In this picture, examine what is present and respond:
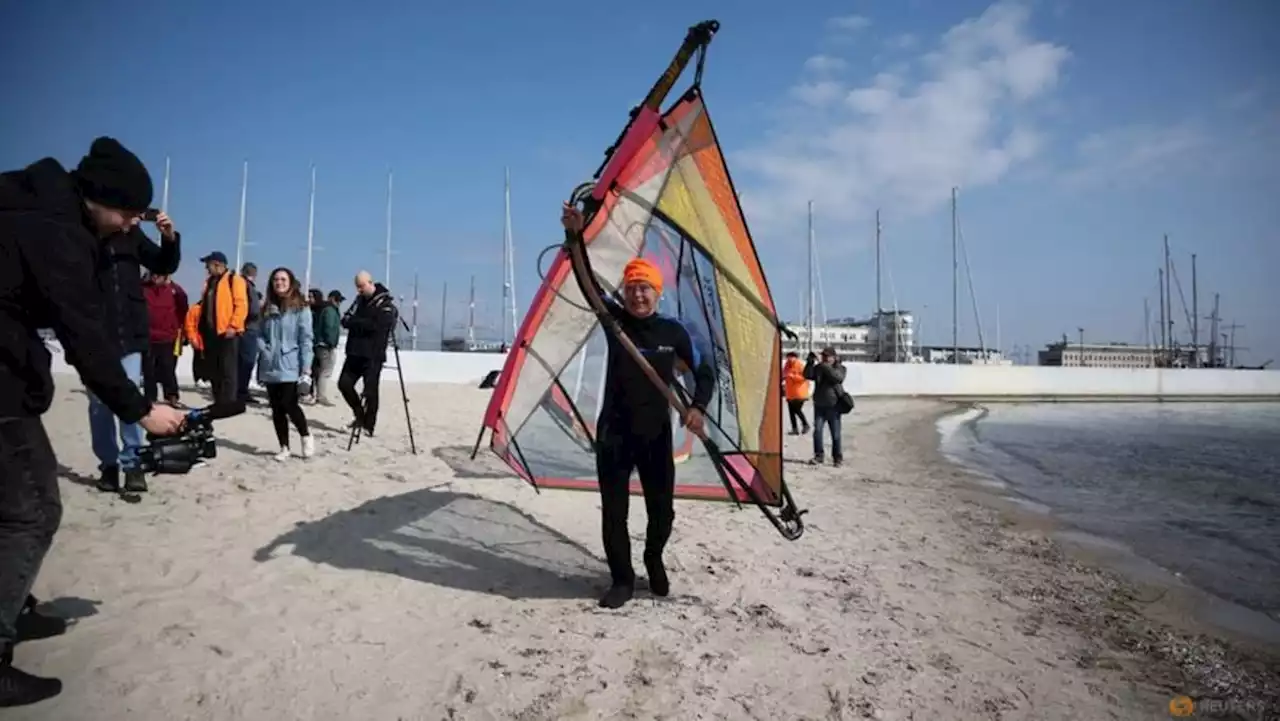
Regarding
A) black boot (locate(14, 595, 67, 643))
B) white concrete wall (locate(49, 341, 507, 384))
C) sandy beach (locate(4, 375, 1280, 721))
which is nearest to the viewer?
sandy beach (locate(4, 375, 1280, 721))

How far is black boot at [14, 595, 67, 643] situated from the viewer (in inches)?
118

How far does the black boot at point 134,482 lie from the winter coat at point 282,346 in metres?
1.66

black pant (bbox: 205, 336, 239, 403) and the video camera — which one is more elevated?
black pant (bbox: 205, 336, 239, 403)

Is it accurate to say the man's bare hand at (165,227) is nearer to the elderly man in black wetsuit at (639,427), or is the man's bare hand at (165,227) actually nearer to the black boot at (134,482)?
the black boot at (134,482)

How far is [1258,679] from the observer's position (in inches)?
138

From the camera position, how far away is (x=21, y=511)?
8.18 feet

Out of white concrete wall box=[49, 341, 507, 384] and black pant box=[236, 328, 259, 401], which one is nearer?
black pant box=[236, 328, 259, 401]

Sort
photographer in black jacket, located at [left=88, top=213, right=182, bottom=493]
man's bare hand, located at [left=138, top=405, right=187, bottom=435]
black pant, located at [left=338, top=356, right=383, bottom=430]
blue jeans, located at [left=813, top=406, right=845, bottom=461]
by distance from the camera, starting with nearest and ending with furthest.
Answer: man's bare hand, located at [left=138, top=405, right=187, bottom=435], photographer in black jacket, located at [left=88, top=213, right=182, bottom=493], black pant, located at [left=338, top=356, right=383, bottom=430], blue jeans, located at [left=813, top=406, right=845, bottom=461]

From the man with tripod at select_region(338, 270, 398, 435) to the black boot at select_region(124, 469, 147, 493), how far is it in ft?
9.03

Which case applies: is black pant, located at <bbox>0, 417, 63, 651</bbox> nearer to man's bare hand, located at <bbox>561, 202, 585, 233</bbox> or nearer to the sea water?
man's bare hand, located at <bbox>561, 202, 585, 233</bbox>

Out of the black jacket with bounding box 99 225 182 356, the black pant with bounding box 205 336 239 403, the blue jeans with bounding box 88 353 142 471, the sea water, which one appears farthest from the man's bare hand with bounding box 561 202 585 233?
the black pant with bounding box 205 336 239 403

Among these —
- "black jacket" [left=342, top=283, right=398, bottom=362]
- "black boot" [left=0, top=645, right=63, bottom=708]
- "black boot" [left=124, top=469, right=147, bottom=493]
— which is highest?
"black jacket" [left=342, top=283, right=398, bottom=362]

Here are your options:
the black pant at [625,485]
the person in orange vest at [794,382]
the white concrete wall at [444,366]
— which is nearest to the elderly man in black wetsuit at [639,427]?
the black pant at [625,485]

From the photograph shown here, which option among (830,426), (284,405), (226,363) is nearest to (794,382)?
(830,426)
